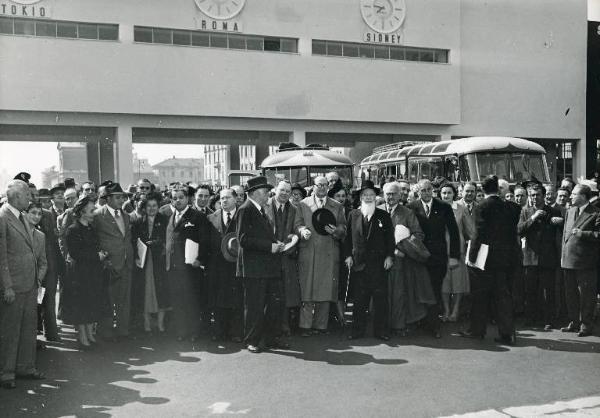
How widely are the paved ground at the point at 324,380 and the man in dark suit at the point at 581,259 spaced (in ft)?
1.31

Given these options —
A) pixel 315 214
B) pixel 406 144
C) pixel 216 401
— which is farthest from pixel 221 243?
pixel 406 144

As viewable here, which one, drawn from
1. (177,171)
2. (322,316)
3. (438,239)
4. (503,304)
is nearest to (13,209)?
(322,316)

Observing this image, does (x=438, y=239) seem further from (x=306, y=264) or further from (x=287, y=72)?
(x=287, y=72)

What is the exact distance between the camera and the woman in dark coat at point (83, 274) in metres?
7.15

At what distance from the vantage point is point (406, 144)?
20.2 m

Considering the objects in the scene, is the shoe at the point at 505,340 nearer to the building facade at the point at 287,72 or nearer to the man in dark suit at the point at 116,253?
the man in dark suit at the point at 116,253

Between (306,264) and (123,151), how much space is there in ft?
66.0

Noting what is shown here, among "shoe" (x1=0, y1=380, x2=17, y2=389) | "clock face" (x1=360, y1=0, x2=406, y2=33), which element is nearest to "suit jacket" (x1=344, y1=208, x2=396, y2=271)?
"shoe" (x1=0, y1=380, x2=17, y2=389)

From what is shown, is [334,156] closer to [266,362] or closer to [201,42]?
[266,362]

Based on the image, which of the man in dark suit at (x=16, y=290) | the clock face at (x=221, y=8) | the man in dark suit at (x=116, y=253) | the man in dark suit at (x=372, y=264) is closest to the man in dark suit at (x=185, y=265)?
the man in dark suit at (x=116, y=253)

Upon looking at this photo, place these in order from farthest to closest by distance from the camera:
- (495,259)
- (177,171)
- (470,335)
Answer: (177,171) < (470,335) < (495,259)

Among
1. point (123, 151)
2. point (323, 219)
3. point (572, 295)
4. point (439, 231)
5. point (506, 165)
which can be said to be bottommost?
point (572, 295)

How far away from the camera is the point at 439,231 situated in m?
7.86

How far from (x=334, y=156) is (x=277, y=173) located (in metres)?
1.65
